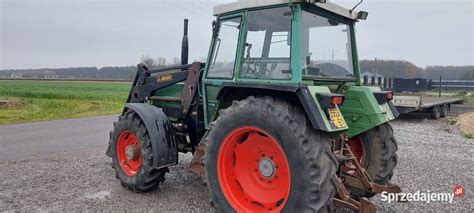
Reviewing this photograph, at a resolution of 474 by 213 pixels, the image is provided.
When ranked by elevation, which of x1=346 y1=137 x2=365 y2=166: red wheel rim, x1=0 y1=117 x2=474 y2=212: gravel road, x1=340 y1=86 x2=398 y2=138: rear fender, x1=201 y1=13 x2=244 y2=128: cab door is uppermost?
x1=201 y1=13 x2=244 y2=128: cab door

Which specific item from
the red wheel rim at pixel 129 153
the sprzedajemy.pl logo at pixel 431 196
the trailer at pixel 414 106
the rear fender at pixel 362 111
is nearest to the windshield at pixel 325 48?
the rear fender at pixel 362 111

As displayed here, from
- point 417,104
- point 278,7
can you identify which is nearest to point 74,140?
point 278,7

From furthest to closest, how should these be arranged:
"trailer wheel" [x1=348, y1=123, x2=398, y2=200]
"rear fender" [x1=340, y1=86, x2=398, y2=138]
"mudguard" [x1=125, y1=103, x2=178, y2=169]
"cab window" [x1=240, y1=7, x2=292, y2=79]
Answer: "mudguard" [x1=125, y1=103, x2=178, y2=169], "trailer wheel" [x1=348, y1=123, x2=398, y2=200], "rear fender" [x1=340, y1=86, x2=398, y2=138], "cab window" [x1=240, y1=7, x2=292, y2=79]

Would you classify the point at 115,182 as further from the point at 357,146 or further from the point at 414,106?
the point at 414,106

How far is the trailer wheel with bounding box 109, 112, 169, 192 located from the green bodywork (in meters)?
0.86

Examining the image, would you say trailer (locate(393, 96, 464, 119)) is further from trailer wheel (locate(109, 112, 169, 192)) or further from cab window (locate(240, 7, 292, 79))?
trailer wheel (locate(109, 112, 169, 192))

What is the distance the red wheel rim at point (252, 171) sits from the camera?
345 centimetres

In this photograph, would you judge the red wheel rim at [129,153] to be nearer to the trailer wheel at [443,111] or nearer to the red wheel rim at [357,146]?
the red wheel rim at [357,146]

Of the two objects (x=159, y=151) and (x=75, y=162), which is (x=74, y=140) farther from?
(x=159, y=151)

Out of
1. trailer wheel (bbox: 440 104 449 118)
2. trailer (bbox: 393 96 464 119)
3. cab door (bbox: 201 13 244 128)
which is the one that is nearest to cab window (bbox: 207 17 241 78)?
cab door (bbox: 201 13 244 128)

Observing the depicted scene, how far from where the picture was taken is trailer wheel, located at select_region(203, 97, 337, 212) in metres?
2.97

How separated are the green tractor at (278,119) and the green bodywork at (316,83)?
0.04ft

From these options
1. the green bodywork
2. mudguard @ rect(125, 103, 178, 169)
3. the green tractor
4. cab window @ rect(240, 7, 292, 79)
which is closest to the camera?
the green tractor

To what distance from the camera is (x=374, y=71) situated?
28094mm
